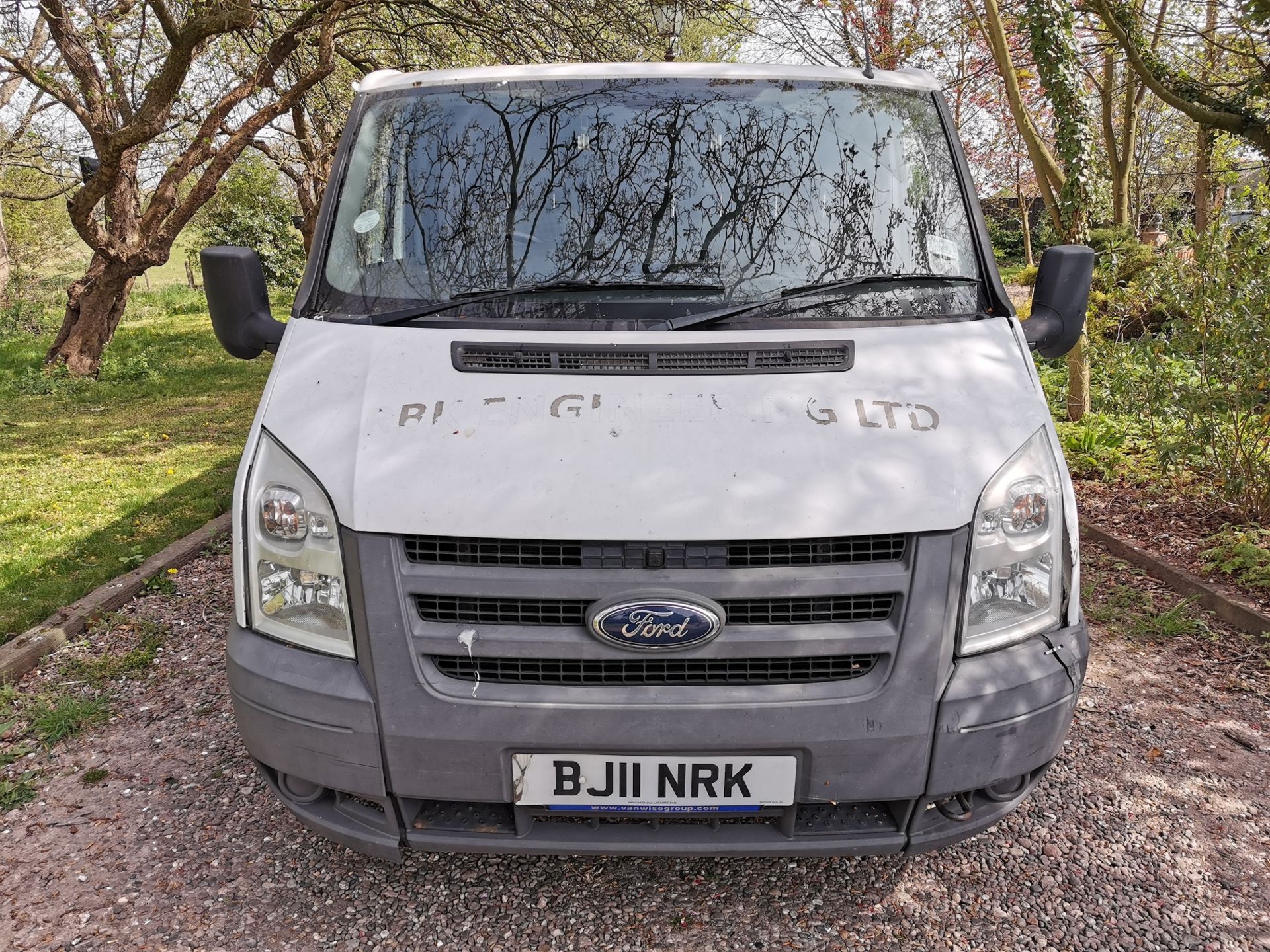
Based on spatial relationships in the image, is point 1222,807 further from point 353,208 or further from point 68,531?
point 68,531

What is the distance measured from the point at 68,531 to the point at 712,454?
17.2ft

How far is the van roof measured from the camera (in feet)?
10.6

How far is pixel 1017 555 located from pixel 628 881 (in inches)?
57.2

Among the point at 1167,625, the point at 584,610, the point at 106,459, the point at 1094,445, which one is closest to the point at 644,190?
the point at 584,610

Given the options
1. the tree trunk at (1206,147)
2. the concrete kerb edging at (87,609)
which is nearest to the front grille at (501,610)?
the concrete kerb edging at (87,609)

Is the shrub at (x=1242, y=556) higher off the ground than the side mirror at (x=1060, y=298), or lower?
lower

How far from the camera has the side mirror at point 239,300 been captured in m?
2.97

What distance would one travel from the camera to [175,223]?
39.8 feet

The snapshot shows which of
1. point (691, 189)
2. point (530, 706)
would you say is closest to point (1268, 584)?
point (691, 189)

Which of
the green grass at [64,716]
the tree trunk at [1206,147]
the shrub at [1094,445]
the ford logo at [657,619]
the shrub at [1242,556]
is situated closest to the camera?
the ford logo at [657,619]

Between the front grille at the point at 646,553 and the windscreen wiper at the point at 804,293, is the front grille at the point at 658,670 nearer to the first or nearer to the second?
the front grille at the point at 646,553

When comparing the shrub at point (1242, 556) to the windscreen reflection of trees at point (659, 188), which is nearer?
the windscreen reflection of trees at point (659, 188)

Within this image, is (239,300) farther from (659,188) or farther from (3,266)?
(3,266)

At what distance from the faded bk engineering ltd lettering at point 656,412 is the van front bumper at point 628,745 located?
0.62 m
